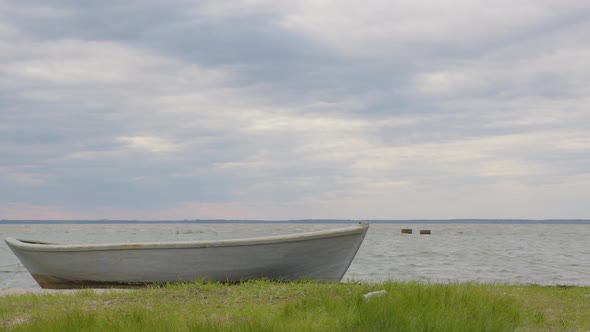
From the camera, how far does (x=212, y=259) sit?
12250 millimetres

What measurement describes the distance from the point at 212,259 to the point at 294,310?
4.27m

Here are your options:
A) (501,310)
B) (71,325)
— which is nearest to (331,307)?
(501,310)

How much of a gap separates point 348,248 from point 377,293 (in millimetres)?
3780

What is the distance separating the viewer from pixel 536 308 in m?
9.76

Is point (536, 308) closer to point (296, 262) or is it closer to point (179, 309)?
point (296, 262)

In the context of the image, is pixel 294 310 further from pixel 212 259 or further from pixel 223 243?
pixel 212 259

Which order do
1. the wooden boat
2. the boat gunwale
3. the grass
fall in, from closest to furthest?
the grass
the boat gunwale
the wooden boat

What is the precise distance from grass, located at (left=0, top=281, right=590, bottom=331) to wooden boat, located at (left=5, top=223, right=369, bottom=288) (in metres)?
0.69

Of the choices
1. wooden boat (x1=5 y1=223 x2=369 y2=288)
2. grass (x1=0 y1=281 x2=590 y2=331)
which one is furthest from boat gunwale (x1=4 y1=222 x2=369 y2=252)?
grass (x1=0 y1=281 x2=590 y2=331)

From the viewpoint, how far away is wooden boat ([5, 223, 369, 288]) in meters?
12.2

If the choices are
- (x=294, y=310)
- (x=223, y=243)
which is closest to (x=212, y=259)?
(x=223, y=243)

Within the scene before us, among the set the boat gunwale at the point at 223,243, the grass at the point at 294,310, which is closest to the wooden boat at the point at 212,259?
the boat gunwale at the point at 223,243

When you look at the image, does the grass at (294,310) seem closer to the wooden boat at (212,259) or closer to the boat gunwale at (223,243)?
the wooden boat at (212,259)

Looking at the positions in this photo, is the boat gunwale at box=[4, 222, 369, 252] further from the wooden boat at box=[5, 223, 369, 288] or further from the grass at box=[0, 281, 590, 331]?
the grass at box=[0, 281, 590, 331]
